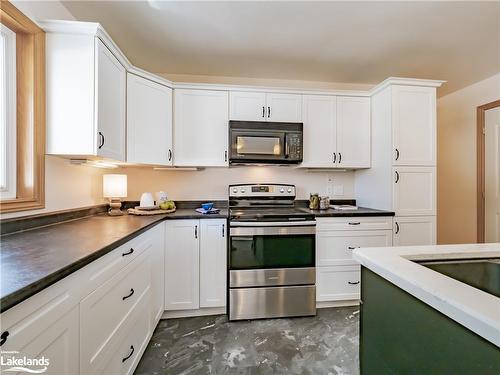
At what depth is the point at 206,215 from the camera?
82.2 inches

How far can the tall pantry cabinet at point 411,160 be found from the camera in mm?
2293

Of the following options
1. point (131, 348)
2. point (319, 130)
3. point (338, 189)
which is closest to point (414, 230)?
point (338, 189)

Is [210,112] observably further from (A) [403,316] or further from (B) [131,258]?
(A) [403,316]


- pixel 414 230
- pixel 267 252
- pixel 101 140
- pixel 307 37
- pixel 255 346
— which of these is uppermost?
pixel 307 37

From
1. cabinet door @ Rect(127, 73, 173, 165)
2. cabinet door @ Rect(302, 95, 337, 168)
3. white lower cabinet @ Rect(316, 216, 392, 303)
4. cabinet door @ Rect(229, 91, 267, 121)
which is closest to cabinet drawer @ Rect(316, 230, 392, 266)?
white lower cabinet @ Rect(316, 216, 392, 303)

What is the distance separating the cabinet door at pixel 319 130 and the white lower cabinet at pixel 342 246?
678 millimetres

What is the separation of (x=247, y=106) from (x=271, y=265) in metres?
1.60

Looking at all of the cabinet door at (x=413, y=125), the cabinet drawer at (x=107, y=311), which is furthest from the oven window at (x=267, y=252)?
the cabinet door at (x=413, y=125)

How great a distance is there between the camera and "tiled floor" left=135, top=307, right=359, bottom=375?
153 cm

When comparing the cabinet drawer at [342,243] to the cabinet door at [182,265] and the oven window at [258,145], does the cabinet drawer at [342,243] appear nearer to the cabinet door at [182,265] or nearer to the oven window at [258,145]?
the oven window at [258,145]

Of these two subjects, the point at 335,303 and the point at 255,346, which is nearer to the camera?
the point at 255,346

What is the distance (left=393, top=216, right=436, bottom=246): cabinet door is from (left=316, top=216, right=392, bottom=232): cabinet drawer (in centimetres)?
11

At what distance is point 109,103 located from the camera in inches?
67.1

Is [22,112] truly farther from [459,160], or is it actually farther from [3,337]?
[459,160]
